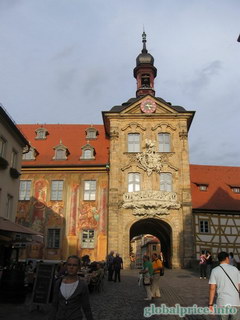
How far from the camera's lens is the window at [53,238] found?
28141mm

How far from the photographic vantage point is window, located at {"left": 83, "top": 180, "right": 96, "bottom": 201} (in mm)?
29172

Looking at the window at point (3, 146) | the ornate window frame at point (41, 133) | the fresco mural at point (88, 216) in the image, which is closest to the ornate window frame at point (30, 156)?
the ornate window frame at point (41, 133)

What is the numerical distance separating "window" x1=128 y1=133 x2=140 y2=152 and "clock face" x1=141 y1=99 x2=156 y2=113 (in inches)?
93.6

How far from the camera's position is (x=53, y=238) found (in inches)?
1114

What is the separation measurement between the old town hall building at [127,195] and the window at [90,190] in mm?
17

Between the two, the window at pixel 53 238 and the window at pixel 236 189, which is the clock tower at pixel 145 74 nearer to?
the window at pixel 236 189

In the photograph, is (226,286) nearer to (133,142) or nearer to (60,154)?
(133,142)

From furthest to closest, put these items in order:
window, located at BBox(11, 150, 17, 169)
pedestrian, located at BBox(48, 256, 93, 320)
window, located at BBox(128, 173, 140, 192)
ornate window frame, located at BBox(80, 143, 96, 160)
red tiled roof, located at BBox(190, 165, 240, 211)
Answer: ornate window frame, located at BBox(80, 143, 96, 160)
red tiled roof, located at BBox(190, 165, 240, 211)
window, located at BBox(128, 173, 140, 192)
window, located at BBox(11, 150, 17, 169)
pedestrian, located at BBox(48, 256, 93, 320)

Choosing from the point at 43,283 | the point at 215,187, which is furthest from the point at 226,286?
the point at 215,187

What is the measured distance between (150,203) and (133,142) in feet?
19.2

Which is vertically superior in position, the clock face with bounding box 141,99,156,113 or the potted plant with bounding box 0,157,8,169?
the clock face with bounding box 141,99,156,113

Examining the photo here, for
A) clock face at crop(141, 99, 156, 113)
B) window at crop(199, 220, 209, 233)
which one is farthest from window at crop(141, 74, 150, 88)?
window at crop(199, 220, 209, 233)

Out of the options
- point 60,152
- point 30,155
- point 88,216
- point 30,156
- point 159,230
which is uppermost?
point 60,152

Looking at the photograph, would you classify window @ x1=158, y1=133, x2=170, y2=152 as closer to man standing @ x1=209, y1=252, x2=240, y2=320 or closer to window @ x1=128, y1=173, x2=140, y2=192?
window @ x1=128, y1=173, x2=140, y2=192
